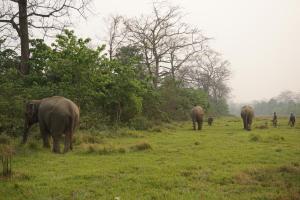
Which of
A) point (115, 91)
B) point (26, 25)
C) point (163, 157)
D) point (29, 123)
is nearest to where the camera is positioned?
point (163, 157)

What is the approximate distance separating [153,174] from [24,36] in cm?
1512

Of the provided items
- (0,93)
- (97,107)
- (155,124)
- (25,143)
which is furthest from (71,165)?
(155,124)

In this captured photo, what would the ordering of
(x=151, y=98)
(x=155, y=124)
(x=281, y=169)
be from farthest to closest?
(x=151, y=98), (x=155, y=124), (x=281, y=169)

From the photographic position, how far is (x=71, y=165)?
32.7ft

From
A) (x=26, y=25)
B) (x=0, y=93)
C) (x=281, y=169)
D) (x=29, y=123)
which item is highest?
(x=26, y=25)

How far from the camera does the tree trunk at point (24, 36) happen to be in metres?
21.0

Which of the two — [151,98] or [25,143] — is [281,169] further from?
[151,98]

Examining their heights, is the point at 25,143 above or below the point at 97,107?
below

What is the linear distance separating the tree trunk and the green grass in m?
9.35

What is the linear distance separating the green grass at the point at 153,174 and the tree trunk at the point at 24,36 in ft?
30.7

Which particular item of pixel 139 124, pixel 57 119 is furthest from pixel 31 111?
pixel 139 124

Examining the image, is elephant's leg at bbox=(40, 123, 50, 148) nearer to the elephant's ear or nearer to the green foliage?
the elephant's ear

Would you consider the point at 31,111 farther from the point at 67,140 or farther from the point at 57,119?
the point at 67,140

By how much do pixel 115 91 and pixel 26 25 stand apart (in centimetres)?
624
